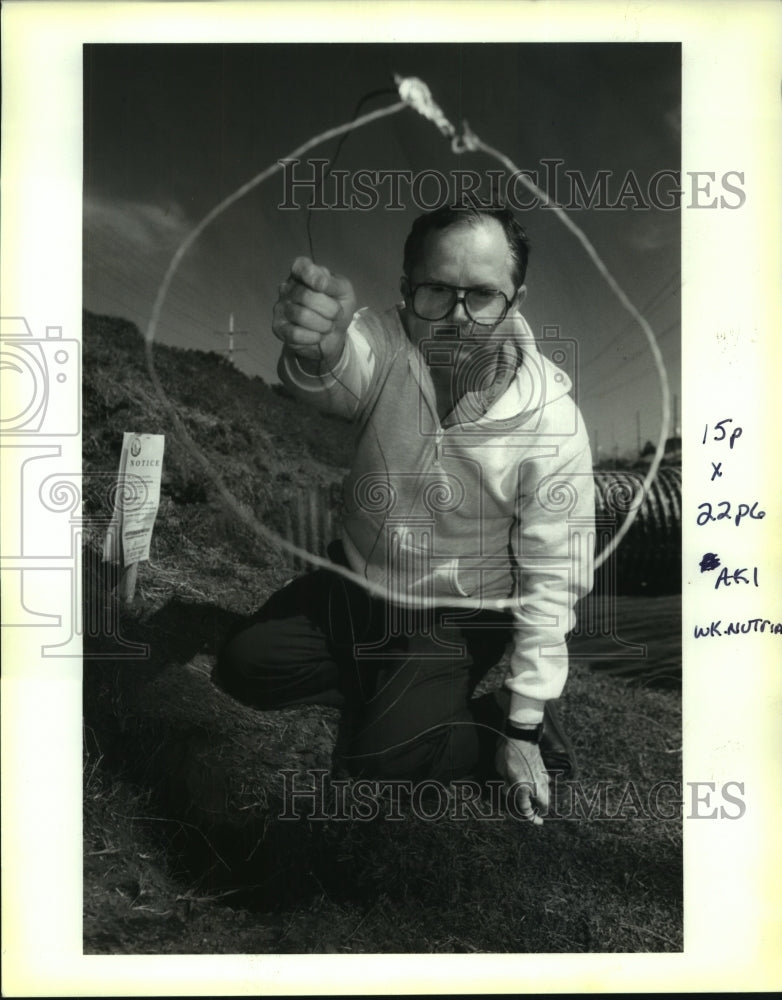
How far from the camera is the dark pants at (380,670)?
309cm

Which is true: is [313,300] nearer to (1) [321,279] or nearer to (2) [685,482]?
(1) [321,279]

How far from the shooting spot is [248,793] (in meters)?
3.12

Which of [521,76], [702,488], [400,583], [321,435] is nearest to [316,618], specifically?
[400,583]

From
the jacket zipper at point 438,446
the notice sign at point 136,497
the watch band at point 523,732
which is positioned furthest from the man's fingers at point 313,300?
the watch band at point 523,732

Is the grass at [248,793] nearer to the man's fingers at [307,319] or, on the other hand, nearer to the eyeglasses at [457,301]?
the man's fingers at [307,319]

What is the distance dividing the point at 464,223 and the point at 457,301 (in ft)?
0.81

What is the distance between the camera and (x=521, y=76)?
10.2ft

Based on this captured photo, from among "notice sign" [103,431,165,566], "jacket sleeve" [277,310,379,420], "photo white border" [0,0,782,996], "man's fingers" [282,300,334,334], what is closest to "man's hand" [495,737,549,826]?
"photo white border" [0,0,782,996]

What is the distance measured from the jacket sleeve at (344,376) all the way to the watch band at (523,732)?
1131 millimetres

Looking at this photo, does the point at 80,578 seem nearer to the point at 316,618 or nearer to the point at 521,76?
the point at 316,618

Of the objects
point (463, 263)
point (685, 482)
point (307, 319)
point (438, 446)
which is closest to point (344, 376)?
point (307, 319)

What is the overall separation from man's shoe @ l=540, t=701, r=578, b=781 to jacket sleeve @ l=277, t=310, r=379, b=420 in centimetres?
117

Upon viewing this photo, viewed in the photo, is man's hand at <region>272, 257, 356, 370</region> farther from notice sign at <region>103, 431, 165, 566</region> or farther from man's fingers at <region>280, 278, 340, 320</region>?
notice sign at <region>103, 431, 165, 566</region>

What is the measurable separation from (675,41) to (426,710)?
7.53 ft
